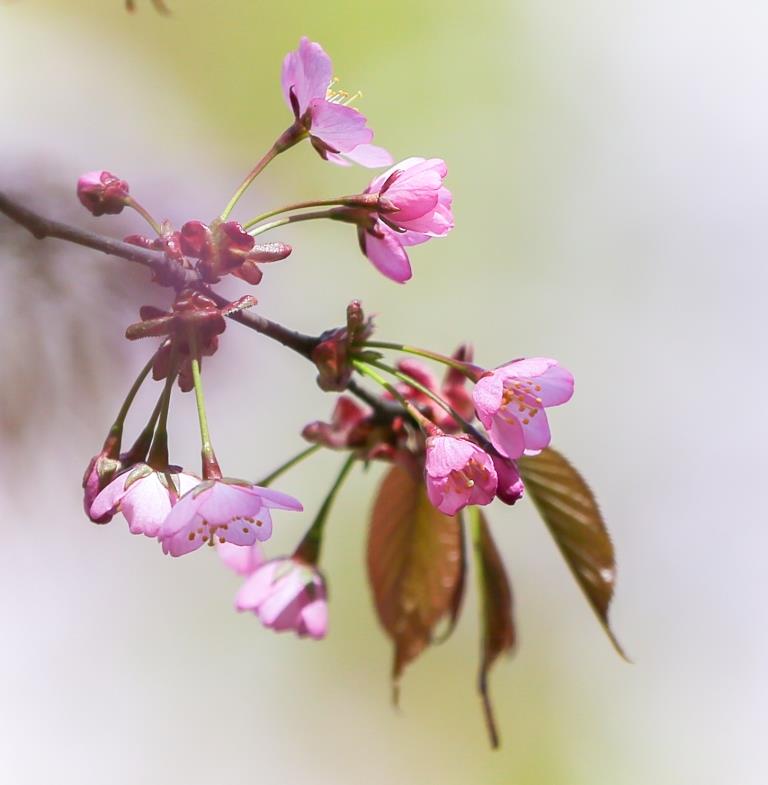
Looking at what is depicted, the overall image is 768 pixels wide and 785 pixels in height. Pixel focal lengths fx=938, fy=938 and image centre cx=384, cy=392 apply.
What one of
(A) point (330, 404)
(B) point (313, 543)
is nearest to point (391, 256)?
(B) point (313, 543)

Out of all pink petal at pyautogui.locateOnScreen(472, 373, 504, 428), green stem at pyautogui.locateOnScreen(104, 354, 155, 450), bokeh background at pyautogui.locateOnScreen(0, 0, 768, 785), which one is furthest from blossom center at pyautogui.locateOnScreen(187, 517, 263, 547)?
bokeh background at pyautogui.locateOnScreen(0, 0, 768, 785)

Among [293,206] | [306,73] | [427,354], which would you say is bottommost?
[427,354]

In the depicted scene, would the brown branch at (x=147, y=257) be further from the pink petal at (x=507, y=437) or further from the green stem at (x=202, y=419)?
the pink petal at (x=507, y=437)

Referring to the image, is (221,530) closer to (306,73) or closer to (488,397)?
(488,397)

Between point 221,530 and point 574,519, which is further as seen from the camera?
point 574,519

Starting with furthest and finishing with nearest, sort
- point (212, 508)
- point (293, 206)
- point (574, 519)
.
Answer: point (574, 519)
point (293, 206)
point (212, 508)

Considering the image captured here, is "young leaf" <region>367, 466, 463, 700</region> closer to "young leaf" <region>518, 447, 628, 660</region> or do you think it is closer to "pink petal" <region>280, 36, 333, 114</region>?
"young leaf" <region>518, 447, 628, 660</region>
